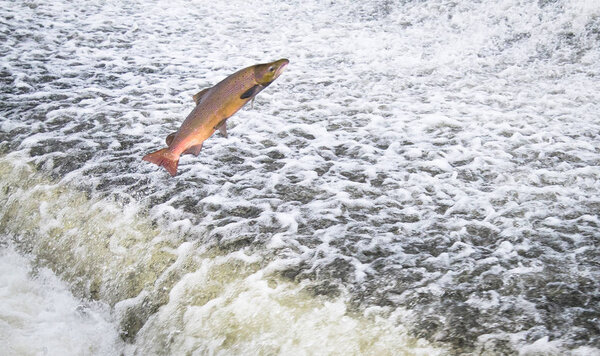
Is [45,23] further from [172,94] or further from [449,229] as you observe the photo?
[449,229]

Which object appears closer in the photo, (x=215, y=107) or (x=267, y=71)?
(x=267, y=71)

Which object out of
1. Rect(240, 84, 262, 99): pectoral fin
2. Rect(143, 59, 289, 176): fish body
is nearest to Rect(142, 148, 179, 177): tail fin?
Rect(143, 59, 289, 176): fish body

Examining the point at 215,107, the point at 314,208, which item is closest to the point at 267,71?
the point at 215,107

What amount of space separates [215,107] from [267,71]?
11.7 inches

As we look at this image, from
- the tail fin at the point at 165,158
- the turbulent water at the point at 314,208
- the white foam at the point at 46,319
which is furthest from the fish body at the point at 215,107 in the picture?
the white foam at the point at 46,319

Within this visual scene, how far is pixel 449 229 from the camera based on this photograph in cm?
314

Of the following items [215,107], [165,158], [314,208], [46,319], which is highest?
[215,107]

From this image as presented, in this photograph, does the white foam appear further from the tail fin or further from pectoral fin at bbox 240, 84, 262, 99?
pectoral fin at bbox 240, 84, 262, 99

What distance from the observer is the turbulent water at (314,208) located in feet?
8.29

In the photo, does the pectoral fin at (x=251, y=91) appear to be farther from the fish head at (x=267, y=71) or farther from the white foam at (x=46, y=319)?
the white foam at (x=46, y=319)

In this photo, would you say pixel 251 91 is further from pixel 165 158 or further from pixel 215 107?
pixel 165 158

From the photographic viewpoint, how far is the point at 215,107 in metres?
2.27

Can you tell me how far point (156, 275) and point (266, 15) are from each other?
6627 millimetres

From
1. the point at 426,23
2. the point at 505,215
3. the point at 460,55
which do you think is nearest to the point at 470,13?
the point at 426,23
